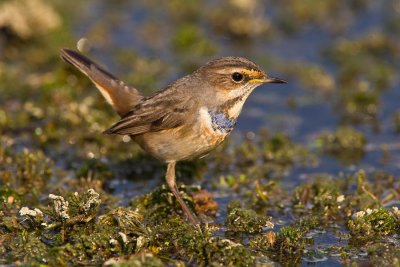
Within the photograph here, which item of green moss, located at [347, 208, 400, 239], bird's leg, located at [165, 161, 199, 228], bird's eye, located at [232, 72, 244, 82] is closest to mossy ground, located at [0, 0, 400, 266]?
green moss, located at [347, 208, 400, 239]

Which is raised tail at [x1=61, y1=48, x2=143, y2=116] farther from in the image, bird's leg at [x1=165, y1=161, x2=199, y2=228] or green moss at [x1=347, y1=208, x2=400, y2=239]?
green moss at [x1=347, y1=208, x2=400, y2=239]

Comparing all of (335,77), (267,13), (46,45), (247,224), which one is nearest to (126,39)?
(46,45)

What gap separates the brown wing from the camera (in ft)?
26.7

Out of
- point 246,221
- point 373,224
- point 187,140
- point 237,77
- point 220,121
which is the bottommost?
point 246,221

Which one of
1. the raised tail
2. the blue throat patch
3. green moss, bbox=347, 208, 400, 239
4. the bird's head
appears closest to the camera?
green moss, bbox=347, 208, 400, 239

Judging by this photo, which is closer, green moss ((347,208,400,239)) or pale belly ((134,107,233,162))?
green moss ((347,208,400,239))

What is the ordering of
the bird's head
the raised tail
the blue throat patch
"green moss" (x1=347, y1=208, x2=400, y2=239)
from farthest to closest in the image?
the raised tail → the bird's head → the blue throat patch → "green moss" (x1=347, y1=208, x2=400, y2=239)

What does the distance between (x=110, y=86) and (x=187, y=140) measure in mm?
1559

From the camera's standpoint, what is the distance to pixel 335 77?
12.6m

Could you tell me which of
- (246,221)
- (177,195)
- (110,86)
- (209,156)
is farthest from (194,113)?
(209,156)

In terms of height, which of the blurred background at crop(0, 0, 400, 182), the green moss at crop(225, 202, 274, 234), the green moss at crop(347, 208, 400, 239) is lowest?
the green moss at crop(225, 202, 274, 234)

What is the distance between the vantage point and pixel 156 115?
8344 millimetres

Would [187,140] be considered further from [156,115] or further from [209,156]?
[209,156]

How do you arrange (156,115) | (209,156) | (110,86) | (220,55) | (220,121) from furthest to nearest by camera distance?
1. (220,55)
2. (209,156)
3. (110,86)
4. (156,115)
5. (220,121)
